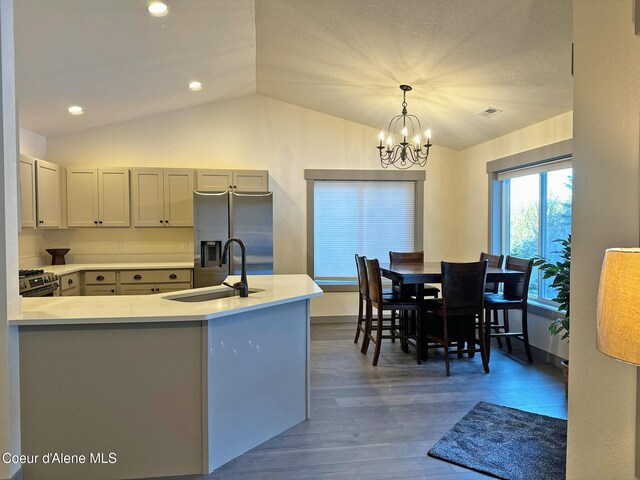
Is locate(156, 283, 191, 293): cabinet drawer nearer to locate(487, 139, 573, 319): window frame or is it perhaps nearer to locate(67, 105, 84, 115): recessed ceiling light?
locate(67, 105, 84, 115): recessed ceiling light

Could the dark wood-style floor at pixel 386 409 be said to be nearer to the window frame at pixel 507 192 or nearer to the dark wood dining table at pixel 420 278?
the dark wood dining table at pixel 420 278

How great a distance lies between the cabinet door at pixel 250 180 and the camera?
5145 mm

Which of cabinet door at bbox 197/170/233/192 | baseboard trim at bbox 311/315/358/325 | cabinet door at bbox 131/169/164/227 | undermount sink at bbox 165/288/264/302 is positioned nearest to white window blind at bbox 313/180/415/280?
baseboard trim at bbox 311/315/358/325

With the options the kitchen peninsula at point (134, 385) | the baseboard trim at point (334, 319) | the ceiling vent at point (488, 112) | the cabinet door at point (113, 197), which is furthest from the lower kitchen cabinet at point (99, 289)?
the ceiling vent at point (488, 112)

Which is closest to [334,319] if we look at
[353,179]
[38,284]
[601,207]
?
[353,179]

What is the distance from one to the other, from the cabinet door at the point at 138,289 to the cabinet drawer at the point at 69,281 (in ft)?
1.51

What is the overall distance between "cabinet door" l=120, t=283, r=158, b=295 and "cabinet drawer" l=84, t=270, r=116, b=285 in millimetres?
165

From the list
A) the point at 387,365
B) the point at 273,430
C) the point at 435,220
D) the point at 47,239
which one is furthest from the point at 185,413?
the point at 435,220

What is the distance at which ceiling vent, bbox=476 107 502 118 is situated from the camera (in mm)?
4116

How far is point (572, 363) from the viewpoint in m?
1.60

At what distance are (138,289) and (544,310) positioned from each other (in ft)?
14.3

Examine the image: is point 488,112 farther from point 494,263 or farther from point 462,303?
point 462,303

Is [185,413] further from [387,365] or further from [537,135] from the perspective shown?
[537,135]

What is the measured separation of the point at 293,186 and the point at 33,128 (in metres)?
3.10
